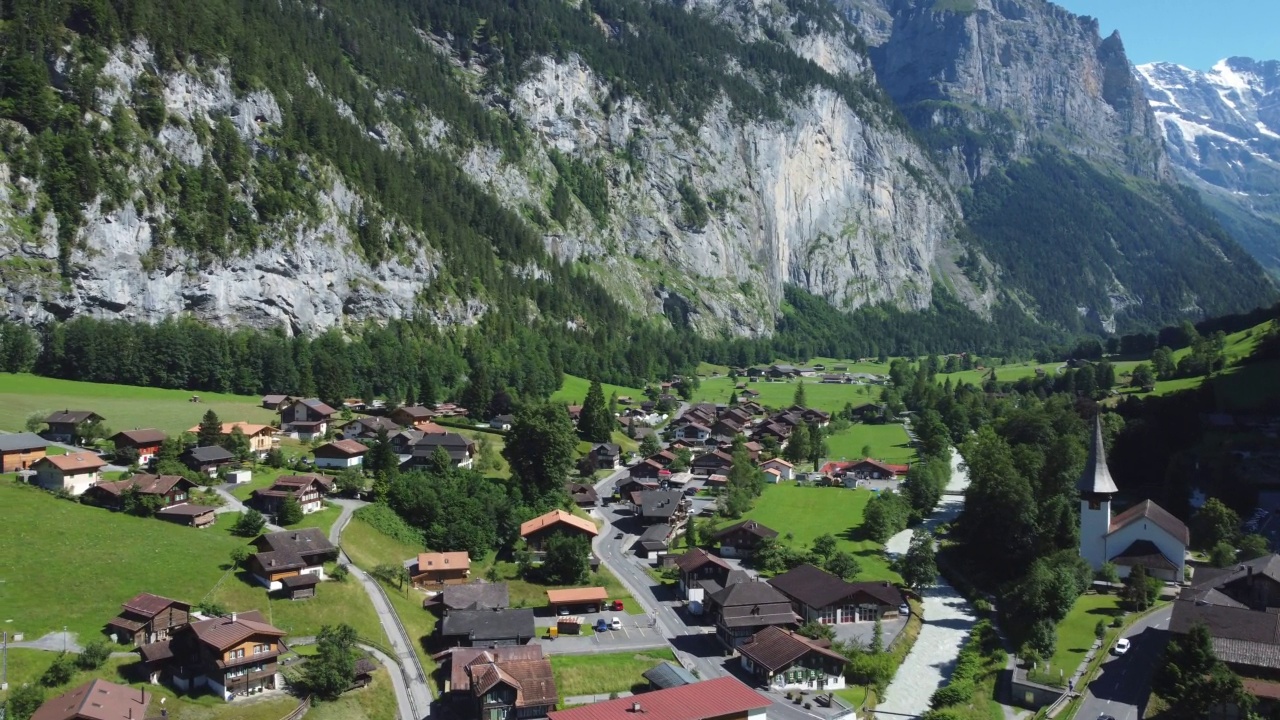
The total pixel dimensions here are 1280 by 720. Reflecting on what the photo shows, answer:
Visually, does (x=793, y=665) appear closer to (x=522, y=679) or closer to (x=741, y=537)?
(x=522, y=679)

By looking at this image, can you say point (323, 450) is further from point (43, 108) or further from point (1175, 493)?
point (1175, 493)

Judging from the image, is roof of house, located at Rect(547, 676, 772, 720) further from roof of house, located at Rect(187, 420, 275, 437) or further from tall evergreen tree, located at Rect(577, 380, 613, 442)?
tall evergreen tree, located at Rect(577, 380, 613, 442)

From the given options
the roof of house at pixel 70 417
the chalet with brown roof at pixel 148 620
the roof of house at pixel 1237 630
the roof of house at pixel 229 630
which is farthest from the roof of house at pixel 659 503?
the roof of house at pixel 70 417

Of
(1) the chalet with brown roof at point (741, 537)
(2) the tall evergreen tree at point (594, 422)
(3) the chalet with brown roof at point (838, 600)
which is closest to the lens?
(3) the chalet with brown roof at point (838, 600)

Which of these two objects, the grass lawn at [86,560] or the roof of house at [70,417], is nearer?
the grass lawn at [86,560]

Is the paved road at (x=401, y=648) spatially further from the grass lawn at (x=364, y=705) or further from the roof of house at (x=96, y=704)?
the roof of house at (x=96, y=704)

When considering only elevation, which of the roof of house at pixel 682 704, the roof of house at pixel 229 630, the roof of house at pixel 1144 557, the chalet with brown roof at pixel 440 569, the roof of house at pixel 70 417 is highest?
the roof of house at pixel 70 417

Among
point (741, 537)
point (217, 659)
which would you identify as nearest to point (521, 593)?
point (741, 537)
